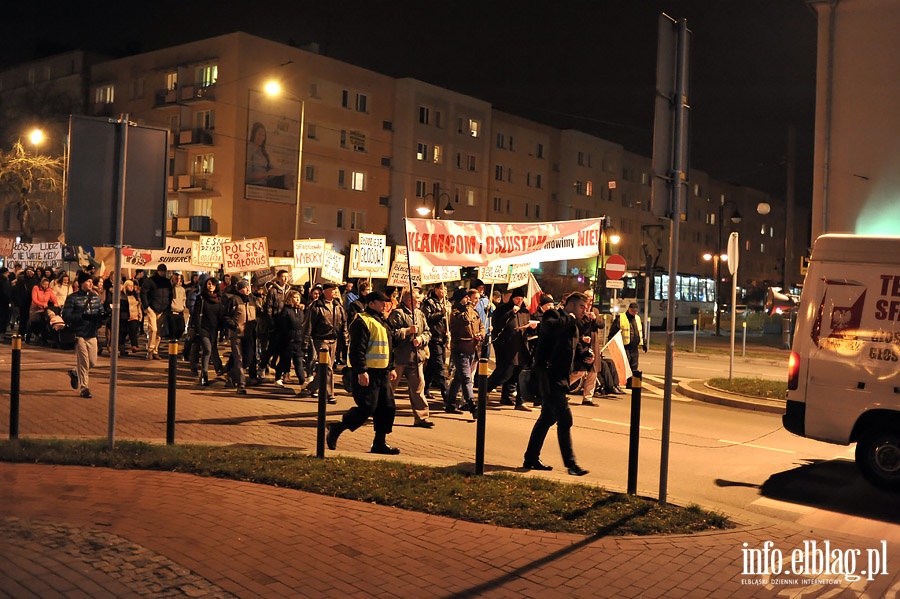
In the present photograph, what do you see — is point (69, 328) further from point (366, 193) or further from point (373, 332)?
point (366, 193)

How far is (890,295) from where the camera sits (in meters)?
8.53

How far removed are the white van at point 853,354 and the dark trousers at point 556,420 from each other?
2.44 metres

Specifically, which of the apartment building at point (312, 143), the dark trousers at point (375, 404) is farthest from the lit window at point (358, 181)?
the dark trousers at point (375, 404)

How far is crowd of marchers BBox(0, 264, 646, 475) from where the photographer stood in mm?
9117

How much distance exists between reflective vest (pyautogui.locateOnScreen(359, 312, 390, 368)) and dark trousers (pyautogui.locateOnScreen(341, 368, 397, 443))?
0.09 metres

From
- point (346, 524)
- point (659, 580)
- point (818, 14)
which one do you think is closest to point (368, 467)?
point (346, 524)

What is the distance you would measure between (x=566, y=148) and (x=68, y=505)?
6869cm

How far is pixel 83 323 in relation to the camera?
12.6m

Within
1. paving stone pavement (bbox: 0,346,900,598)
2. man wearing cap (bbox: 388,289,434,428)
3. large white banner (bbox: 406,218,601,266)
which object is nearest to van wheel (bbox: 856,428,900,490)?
paving stone pavement (bbox: 0,346,900,598)

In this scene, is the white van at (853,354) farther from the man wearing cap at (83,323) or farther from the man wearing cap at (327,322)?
the man wearing cap at (83,323)

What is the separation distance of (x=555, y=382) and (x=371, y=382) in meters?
2.04

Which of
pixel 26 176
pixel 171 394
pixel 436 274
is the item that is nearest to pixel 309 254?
pixel 436 274

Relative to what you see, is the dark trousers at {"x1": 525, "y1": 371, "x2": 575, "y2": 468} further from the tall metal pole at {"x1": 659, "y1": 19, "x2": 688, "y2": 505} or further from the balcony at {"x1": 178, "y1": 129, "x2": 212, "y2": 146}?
the balcony at {"x1": 178, "y1": 129, "x2": 212, "y2": 146}

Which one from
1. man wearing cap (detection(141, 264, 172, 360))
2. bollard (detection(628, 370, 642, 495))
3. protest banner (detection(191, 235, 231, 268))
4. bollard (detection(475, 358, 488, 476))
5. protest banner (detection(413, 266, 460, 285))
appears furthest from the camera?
protest banner (detection(191, 235, 231, 268))
